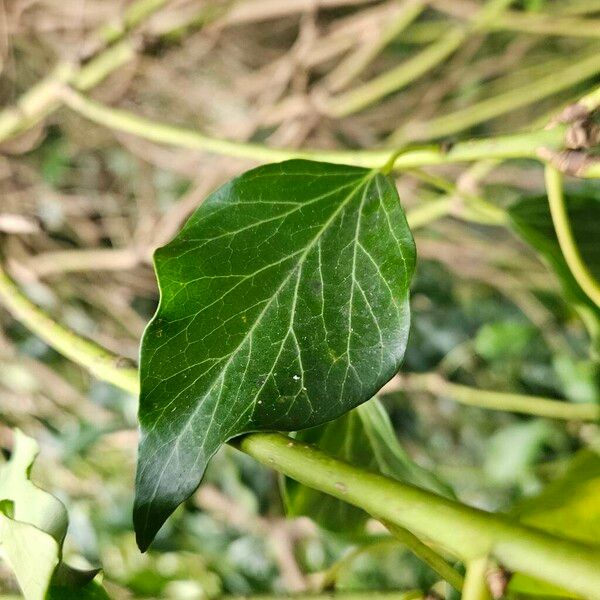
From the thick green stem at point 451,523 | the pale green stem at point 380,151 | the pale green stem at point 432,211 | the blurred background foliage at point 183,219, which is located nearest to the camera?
the thick green stem at point 451,523

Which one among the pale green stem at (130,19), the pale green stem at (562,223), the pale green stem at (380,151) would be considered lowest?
the pale green stem at (562,223)

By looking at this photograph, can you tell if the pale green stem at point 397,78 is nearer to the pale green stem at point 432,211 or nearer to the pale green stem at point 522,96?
the pale green stem at point 522,96

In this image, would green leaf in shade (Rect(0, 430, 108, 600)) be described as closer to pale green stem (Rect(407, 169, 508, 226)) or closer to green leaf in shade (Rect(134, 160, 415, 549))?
green leaf in shade (Rect(134, 160, 415, 549))

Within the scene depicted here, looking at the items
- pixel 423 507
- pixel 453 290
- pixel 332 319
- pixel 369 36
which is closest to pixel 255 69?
pixel 369 36

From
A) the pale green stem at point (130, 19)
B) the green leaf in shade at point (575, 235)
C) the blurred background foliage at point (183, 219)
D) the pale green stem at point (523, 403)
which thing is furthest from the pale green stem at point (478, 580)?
the pale green stem at point (130, 19)

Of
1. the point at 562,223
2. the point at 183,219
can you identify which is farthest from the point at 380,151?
the point at 183,219

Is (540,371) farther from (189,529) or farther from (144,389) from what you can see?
(144,389)
